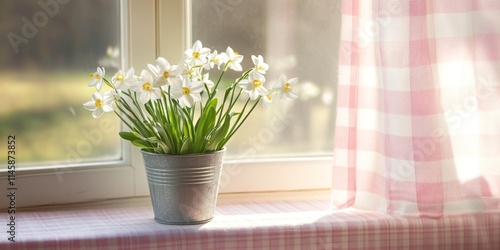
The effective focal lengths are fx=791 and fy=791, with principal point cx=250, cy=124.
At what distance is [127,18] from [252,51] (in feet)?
1.17

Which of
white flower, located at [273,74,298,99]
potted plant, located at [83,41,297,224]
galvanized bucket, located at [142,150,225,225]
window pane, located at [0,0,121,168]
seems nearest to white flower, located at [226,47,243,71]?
potted plant, located at [83,41,297,224]

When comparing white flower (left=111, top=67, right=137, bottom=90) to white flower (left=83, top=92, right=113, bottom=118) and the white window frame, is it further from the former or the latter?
the white window frame

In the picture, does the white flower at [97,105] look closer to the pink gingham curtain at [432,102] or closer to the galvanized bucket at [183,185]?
the galvanized bucket at [183,185]

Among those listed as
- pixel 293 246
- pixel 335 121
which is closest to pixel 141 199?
pixel 293 246

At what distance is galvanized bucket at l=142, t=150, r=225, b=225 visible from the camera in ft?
6.09

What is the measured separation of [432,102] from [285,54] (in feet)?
1.47

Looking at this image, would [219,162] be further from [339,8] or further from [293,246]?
[339,8]

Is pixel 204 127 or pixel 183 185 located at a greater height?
pixel 204 127

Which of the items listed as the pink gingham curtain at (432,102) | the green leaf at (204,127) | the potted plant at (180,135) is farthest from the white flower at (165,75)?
the pink gingham curtain at (432,102)

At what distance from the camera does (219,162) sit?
192cm

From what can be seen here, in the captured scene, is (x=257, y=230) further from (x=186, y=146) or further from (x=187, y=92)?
(x=187, y=92)

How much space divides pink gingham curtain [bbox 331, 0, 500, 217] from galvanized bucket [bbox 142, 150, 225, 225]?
0.45 meters

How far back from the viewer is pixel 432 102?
78.5 inches

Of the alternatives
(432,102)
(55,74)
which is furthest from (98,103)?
(432,102)
